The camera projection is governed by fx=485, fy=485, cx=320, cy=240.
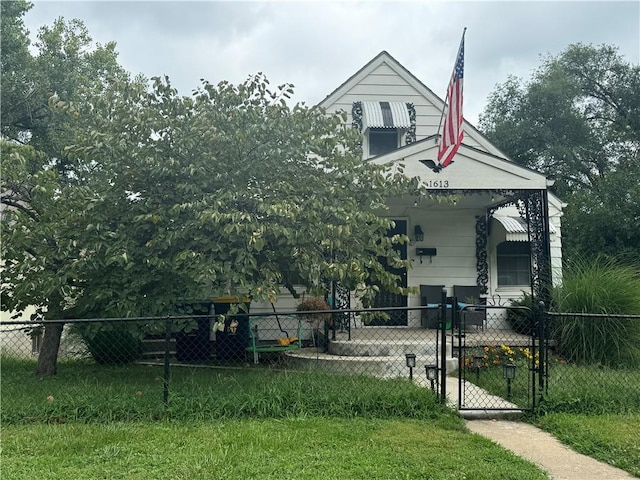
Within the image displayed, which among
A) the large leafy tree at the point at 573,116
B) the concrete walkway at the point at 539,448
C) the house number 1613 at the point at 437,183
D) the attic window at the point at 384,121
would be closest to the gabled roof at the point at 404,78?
the attic window at the point at 384,121

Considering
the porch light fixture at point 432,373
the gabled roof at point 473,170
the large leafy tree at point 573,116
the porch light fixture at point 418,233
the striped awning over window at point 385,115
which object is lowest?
the porch light fixture at point 432,373

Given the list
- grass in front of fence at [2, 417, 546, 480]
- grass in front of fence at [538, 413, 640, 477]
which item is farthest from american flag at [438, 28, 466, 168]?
grass in front of fence at [2, 417, 546, 480]

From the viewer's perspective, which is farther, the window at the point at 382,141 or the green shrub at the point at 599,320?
the window at the point at 382,141

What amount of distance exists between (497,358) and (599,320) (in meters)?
1.62

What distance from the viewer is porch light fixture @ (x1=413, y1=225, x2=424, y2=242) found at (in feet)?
35.2

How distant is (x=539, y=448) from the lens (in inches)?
173

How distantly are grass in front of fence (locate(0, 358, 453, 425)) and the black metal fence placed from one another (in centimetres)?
25

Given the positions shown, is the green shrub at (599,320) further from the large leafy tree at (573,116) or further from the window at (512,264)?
the large leafy tree at (573,116)

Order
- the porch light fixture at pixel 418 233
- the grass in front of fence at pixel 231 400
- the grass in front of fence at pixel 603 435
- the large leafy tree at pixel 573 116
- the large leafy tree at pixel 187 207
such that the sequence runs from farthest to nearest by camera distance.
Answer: the large leafy tree at pixel 573 116
the porch light fixture at pixel 418 233
the large leafy tree at pixel 187 207
the grass in front of fence at pixel 231 400
the grass in front of fence at pixel 603 435

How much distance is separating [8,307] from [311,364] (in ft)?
14.3

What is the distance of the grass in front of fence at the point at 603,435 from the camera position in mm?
4098

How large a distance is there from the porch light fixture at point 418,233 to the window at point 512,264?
1951mm

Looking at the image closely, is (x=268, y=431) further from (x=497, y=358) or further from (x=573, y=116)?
(x=573, y=116)

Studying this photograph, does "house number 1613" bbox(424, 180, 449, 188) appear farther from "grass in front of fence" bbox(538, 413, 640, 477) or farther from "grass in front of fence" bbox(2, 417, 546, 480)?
"grass in front of fence" bbox(2, 417, 546, 480)
